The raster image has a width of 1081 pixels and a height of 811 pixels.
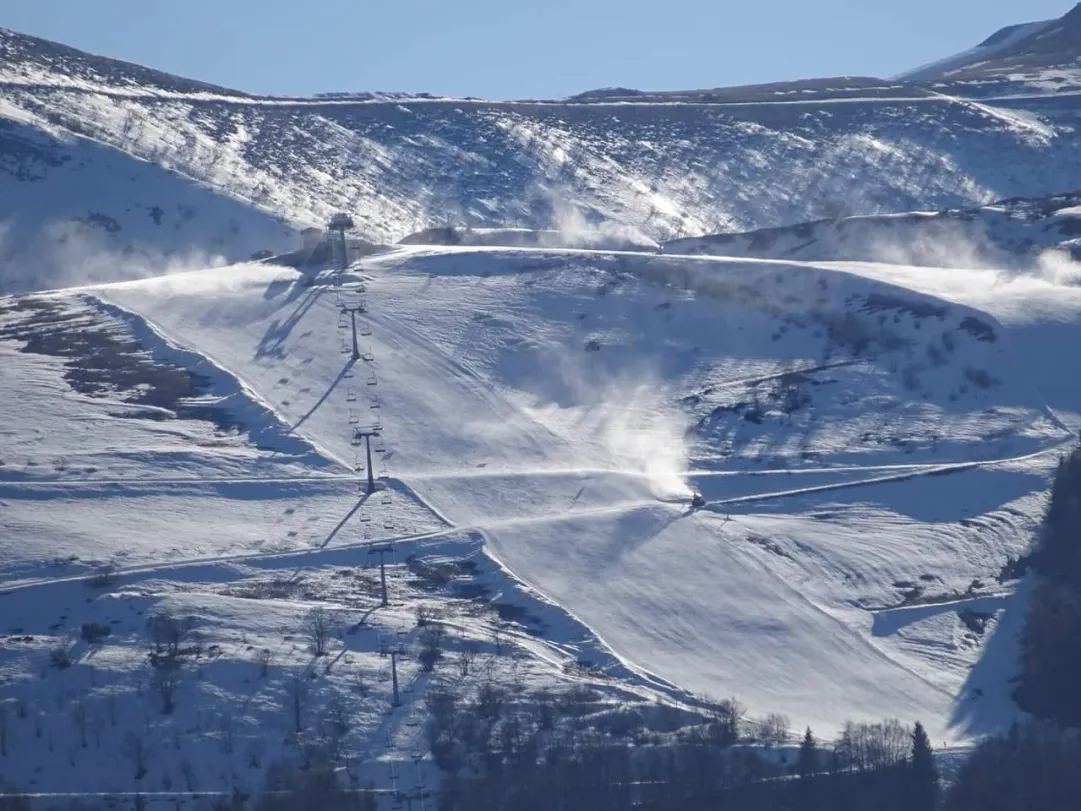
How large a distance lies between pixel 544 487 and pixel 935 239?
31.8 metres

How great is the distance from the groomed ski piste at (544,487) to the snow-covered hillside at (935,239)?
455cm

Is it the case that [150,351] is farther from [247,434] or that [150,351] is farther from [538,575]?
[538,575]

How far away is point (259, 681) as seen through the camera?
143ft

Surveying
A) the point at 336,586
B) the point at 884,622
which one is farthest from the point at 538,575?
the point at 884,622

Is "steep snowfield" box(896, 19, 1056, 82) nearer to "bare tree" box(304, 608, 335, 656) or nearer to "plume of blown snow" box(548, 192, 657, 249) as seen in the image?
"plume of blown snow" box(548, 192, 657, 249)

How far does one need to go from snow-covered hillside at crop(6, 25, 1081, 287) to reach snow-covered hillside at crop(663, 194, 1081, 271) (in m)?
14.0

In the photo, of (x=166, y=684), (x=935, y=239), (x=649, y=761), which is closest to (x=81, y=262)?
(x=935, y=239)

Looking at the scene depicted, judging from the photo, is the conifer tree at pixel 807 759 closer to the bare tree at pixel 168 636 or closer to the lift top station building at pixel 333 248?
the bare tree at pixel 168 636

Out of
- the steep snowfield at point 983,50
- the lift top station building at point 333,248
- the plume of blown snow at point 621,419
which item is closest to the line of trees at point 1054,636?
the plume of blown snow at point 621,419

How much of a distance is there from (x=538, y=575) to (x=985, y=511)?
13232 millimetres

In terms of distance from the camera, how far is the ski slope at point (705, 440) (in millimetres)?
48281

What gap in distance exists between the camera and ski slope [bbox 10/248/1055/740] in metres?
48.3

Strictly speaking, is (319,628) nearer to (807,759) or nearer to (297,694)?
(297,694)

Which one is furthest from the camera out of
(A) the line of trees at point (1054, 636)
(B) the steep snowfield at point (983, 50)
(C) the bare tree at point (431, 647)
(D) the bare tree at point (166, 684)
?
(B) the steep snowfield at point (983, 50)
